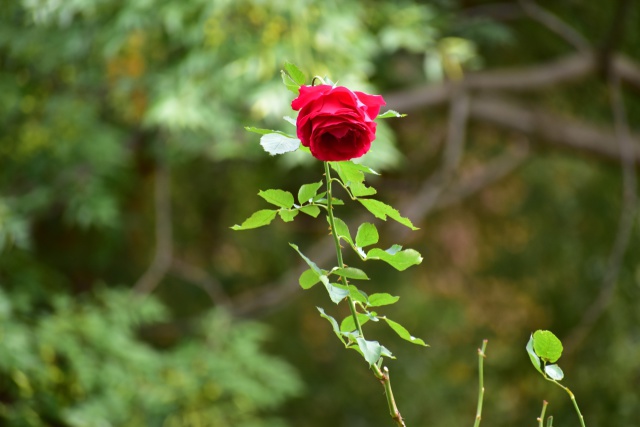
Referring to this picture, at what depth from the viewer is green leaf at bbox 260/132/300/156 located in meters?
0.78

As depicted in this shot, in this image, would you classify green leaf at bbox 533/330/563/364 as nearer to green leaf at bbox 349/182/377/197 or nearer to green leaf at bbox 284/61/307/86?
green leaf at bbox 349/182/377/197

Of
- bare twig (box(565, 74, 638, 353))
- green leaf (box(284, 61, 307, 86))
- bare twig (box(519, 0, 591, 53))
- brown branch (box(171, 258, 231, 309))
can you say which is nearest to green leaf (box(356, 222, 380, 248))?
green leaf (box(284, 61, 307, 86))

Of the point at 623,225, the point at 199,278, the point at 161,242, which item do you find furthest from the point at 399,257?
the point at 199,278

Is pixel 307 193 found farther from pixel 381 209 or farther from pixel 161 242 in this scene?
pixel 161 242

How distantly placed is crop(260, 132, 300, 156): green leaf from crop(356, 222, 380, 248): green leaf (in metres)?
0.11

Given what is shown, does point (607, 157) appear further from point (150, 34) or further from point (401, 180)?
point (150, 34)

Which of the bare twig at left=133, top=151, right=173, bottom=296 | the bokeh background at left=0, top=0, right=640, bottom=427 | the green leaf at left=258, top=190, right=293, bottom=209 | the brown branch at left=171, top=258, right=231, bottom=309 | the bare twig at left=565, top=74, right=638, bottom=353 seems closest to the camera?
the green leaf at left=258, top=190, right=293, bottom=209

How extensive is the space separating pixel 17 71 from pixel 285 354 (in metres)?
2.02

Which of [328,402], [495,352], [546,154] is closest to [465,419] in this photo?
[495,352]

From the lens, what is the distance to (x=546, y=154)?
4707 mm

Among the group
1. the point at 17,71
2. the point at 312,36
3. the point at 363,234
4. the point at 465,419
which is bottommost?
the point at 363,234

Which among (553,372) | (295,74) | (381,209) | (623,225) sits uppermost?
(623,225)

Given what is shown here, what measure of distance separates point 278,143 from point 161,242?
121 inches

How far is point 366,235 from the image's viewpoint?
869 mm
